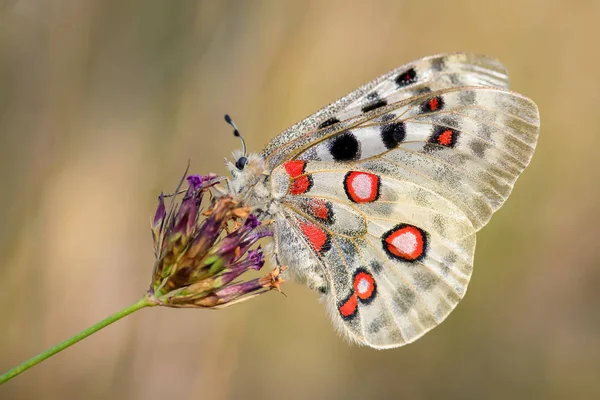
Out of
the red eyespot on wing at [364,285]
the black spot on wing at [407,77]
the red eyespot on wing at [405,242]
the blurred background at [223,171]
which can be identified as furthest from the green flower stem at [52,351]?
the blurred background at [223,171]

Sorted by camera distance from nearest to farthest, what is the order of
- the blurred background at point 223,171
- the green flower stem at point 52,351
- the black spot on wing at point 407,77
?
1. the green flower stem at point 52,351
2. the black spot on wing at point 407,77
3. the blurred background at point 223,171

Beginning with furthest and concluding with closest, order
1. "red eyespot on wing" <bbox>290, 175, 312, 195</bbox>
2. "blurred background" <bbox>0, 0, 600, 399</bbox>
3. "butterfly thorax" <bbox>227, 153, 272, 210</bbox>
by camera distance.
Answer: "blurred background" <bbox>0, 0, 600, 399</bbox>, "red eyespot on wing" <bbox>290, 175, 312, 195</bbox>, "butterfly thorax" <bbox>227, 153, 272, 210</bbox>

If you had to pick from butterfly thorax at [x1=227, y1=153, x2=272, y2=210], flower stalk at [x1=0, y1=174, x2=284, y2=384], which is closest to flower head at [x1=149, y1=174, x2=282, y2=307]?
flower stalk at [x1=0, y1=174, x2=284, y2=384]

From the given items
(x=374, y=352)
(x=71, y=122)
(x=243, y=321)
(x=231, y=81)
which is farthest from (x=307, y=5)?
(x=374, y=352)

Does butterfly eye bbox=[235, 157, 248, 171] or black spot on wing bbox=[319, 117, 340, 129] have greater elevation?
black spot on wing bbox=[319, 117, 340, 129]

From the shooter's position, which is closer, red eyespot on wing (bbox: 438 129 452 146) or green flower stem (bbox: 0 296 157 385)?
green flower stem (bbox: 0 296 157 385)

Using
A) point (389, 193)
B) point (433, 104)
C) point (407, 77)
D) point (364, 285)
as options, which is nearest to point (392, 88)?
point (407, 77)

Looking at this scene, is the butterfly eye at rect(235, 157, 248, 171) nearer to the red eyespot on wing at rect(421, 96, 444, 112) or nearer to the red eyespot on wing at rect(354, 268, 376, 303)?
the red eyespot on wing at rect(354, 268, 376, 303)

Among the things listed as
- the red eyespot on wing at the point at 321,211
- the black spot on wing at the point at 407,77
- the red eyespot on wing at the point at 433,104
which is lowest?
the red eyespot on wing at the point at 321,211

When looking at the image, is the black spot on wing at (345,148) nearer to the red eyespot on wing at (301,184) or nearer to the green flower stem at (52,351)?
the red eyespot on wing at (301,184)
